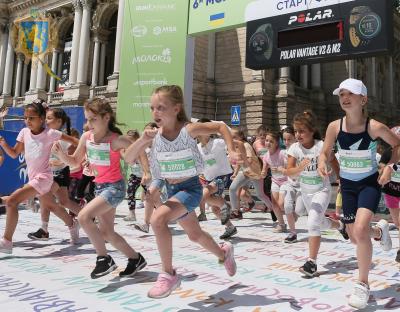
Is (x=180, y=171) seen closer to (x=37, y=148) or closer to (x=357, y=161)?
(x=357, y=161)

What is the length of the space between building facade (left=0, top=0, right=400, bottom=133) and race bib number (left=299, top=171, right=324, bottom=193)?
19312 mm

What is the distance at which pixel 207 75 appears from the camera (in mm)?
25688

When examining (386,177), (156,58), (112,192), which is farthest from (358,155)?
(156,58)

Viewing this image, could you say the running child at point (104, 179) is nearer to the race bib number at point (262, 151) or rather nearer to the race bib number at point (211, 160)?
the race bib number at point (211, 160)

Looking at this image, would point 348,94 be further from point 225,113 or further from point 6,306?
point 225,113

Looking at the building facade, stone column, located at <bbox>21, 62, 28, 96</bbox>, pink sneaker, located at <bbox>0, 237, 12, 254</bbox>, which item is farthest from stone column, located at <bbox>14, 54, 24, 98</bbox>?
pink sneaker, located at <bbox>0, 237, 12, 254</bbox>

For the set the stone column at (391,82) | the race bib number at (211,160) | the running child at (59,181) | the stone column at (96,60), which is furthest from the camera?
the stone column at (391,82)

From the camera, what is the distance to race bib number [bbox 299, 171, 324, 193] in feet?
14.7

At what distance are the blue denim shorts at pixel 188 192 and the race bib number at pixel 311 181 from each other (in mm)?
1719

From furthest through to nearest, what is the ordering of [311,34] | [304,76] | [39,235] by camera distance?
[304,76], [311,34], [39,235]

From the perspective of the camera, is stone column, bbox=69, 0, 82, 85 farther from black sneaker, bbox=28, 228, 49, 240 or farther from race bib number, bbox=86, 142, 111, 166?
race bib number, bbox=86, 142, 111, 166

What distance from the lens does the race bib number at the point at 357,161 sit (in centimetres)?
332

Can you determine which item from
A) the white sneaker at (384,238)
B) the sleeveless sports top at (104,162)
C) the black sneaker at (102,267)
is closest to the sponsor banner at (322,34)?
the white sneaker at (384,238)

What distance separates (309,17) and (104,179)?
28.1ft
